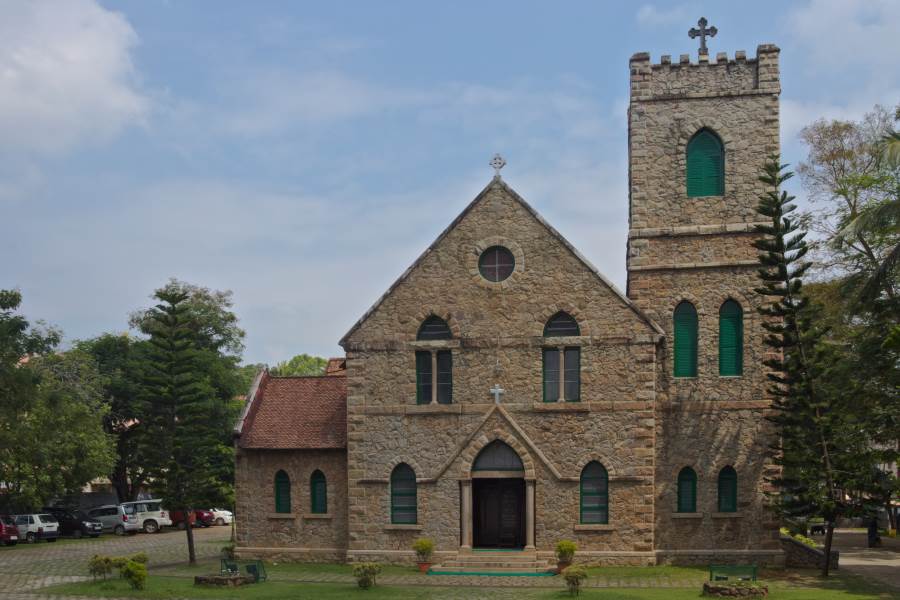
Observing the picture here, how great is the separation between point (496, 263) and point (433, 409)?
15.4 feet

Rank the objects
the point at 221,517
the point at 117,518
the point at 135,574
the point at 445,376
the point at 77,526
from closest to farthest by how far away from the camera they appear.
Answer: the point at 135,574
the point at 445,376
the point at 77,526
the point at 117,518
the point at 221,517

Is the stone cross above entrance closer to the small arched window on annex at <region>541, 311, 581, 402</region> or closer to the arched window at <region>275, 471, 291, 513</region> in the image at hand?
the small arched window on annex at <region>541, 311, 581, 402</region>

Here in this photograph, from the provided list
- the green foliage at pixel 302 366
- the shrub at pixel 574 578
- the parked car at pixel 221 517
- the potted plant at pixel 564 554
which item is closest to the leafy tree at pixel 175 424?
the potted plant at pixel 564 554

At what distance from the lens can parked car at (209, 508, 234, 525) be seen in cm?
5406

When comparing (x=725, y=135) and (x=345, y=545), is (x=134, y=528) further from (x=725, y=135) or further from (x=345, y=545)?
(x=725, y=135)

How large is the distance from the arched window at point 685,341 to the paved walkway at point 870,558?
7.62 metres

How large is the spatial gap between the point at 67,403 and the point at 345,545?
65.0ft

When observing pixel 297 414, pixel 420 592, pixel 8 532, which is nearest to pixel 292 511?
pixel 297 414

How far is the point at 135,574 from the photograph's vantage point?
24.1 meters

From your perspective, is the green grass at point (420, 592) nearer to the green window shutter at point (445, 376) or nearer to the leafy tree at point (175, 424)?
the leafy tree at point (175, 424)

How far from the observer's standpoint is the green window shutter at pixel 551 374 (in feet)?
92.8

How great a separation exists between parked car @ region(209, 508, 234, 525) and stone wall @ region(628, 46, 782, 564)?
32.6 metres

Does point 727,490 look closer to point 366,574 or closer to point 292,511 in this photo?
point 366,574

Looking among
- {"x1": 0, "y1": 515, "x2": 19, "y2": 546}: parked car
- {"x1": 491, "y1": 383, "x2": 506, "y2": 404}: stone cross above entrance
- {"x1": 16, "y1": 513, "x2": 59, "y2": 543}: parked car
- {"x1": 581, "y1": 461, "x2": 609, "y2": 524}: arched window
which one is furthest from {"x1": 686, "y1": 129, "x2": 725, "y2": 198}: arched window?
{"x1": 16, "y1": 513, "x2": 59, "y2": 543}: parked car
